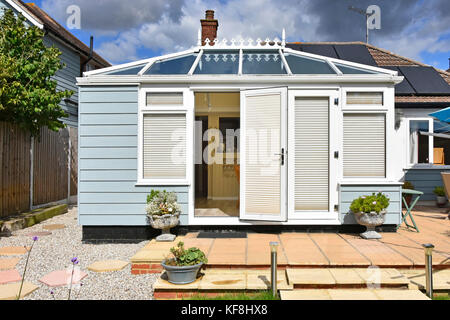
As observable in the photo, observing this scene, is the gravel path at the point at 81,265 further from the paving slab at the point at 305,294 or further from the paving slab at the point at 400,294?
the paving slab at the point at 400,294

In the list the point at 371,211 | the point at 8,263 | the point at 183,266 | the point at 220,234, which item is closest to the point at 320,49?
the point at 371,211

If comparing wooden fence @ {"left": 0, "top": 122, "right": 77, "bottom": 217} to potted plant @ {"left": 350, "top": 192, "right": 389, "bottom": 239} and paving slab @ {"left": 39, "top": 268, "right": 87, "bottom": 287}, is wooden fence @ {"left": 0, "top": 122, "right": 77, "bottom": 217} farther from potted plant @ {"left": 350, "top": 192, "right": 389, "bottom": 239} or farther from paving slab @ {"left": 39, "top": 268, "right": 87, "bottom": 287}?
potted plant @ {"left": 350, "top": 192, "right": 389, "bottom": 239}

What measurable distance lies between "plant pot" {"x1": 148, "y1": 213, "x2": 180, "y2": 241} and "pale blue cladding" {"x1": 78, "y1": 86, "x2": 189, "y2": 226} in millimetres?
340

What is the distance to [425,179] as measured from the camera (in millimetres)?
8469

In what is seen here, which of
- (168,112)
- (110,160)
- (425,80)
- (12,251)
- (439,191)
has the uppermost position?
(425,80)

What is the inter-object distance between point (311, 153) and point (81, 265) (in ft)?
11.8

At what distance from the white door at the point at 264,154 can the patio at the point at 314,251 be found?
447 mm

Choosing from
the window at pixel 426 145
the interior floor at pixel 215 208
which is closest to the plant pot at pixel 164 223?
the interior floor at pixel 215 208

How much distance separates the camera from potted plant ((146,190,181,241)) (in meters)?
4.85

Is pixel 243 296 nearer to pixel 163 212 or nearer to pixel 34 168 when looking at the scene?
pixel 163 212

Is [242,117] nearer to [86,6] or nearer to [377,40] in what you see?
[86,6]

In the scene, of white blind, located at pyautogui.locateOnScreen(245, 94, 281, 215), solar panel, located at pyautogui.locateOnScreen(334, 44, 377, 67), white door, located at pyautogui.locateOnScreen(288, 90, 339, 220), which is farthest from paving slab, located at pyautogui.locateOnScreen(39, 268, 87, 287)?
solar panel, located at pyautogui.locateOnScreen(334, 44, 377, 67)

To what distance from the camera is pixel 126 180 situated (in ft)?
17.1

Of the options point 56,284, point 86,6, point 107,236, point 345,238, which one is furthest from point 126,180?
point 86,6
